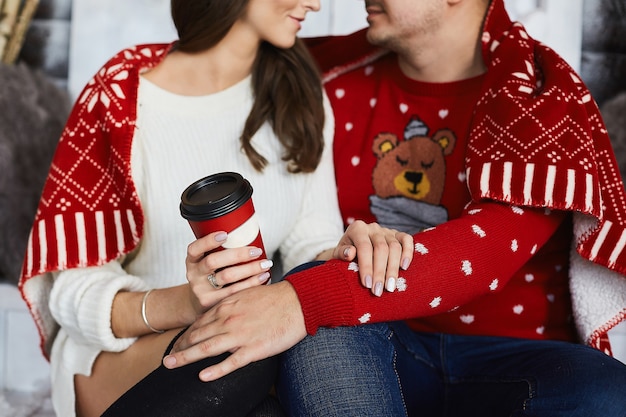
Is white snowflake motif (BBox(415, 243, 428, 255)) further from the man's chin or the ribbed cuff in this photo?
the man's chin

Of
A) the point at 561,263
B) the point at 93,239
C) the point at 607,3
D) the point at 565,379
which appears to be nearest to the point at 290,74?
the point at 93,239

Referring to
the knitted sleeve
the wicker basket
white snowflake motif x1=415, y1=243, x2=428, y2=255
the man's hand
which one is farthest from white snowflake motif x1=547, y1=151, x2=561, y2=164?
the wicker basket

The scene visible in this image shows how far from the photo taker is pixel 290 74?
1467 mm

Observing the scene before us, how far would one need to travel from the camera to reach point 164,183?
1338 millimetres

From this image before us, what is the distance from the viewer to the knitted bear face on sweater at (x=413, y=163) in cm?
141

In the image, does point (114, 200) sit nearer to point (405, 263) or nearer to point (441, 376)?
point (405, 263)

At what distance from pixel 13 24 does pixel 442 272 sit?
67.1 inches

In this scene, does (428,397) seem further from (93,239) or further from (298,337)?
(93,239)

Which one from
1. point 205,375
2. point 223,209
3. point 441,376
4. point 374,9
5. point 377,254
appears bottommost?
point 441,376

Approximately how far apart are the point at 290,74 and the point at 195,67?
0.62 ft

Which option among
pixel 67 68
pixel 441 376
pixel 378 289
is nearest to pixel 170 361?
pixel 378 289

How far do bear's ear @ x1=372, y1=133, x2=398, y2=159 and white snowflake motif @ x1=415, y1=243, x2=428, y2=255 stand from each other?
1.35 feet

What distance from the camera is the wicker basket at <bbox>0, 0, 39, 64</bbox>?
217 centimetres

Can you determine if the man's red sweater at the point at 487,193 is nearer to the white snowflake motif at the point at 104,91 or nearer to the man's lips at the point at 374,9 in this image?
the man's lips at the point at 374,9
